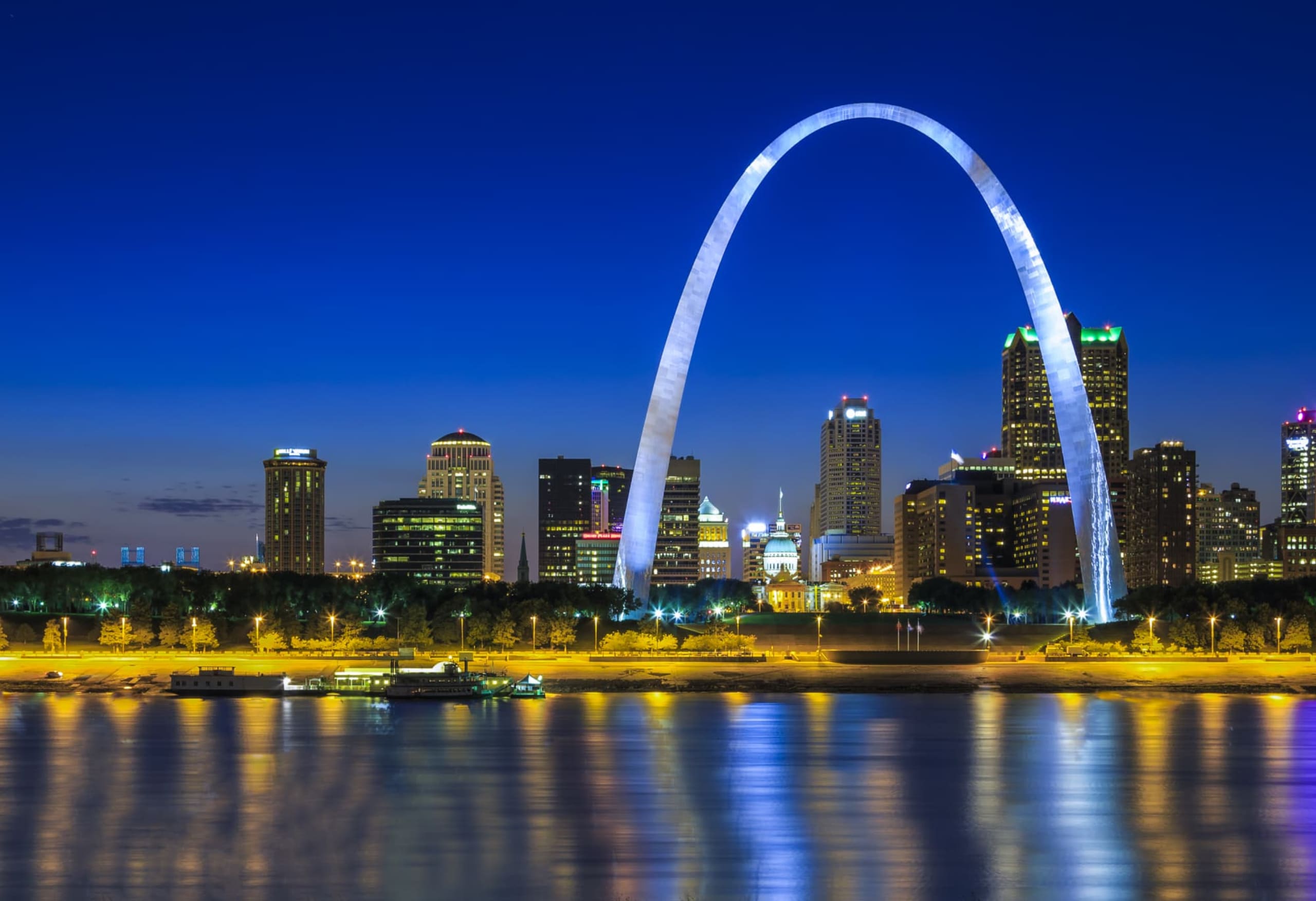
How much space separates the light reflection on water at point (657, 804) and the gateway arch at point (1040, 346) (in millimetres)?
22122

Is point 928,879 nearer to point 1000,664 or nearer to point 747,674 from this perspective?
point 747,674

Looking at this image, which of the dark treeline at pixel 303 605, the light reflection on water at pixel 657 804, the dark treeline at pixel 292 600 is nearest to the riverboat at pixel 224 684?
the light reflection on water at pixel 657 804

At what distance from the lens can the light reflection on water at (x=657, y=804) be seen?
28.6 m

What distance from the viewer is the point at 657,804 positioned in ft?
119

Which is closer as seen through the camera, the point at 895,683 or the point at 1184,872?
the point at 1184,872

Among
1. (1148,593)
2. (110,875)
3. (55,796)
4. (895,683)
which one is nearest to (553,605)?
(895,683)

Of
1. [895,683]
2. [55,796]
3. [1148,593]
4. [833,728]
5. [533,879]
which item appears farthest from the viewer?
[1148,593]

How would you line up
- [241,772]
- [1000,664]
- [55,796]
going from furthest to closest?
[1000,664], [241,772], [55,796]

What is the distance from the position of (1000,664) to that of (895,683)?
865cm

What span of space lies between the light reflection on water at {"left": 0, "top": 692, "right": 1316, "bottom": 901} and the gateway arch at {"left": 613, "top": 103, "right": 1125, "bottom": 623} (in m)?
22.1

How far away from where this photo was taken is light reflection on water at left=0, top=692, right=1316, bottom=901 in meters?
28.6

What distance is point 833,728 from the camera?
51.5 m

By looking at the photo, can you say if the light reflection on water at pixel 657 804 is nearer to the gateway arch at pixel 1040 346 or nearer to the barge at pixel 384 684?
the barge at pixel 384 684

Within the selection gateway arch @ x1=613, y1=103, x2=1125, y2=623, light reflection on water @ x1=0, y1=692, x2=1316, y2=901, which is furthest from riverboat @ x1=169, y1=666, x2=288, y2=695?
gateway arch @ x1=613, y1=103, x2=1125, y2=623
